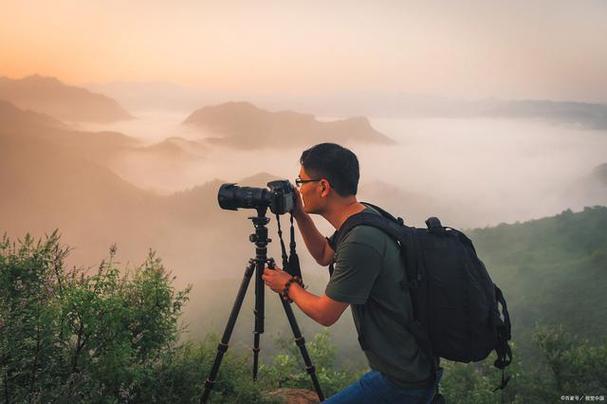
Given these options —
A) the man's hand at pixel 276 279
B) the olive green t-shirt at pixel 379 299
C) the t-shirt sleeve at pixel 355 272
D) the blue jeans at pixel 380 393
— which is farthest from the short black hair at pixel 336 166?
the blue jeans at pixel 380 393

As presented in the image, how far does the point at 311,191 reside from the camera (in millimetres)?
2715

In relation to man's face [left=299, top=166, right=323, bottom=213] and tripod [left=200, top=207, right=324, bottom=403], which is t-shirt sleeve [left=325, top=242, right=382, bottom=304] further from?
tripod [left=200, top=207, right=324, bottom=403]

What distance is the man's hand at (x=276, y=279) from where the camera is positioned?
9.41 feet

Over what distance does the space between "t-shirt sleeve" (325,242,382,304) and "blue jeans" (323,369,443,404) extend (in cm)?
57

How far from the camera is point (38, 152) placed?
177 meters

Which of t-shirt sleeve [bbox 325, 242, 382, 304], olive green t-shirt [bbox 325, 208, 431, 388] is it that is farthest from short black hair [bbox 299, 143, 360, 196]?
t-shirt sleeve [bbox 325, 242, 382, 304]

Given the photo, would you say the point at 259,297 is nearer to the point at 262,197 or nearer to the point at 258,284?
the point at 258,284

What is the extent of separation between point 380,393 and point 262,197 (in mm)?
1454

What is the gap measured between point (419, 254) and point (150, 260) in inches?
143

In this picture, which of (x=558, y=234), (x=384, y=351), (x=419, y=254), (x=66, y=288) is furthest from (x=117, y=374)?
(x=558, y=234)

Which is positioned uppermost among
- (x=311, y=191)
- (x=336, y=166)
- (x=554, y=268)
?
(x=336, y=166)

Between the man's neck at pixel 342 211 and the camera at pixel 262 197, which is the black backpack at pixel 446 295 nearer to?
the man's neck at pixel 342 211

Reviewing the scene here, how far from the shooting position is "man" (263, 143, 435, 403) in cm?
238

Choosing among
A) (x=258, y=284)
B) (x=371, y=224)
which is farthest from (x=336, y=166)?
(x=258, y=284)
